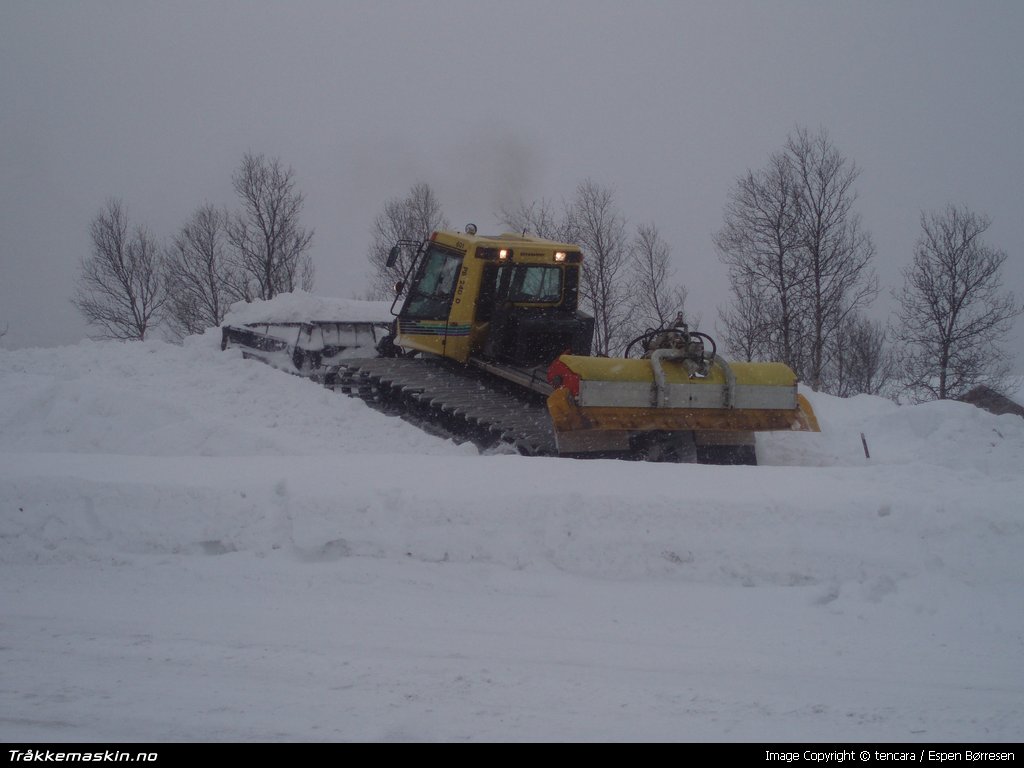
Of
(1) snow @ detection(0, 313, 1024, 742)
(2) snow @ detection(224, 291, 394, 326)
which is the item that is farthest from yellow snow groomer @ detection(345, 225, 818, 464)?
(2) snow @ detection(224, 291, 394, 326)

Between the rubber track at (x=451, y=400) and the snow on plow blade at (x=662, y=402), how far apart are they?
76cm

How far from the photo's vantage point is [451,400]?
441 inches

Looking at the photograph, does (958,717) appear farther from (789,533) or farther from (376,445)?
(376,445)

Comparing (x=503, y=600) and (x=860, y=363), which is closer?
(x=503, y=600)

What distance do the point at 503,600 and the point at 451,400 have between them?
5.68m

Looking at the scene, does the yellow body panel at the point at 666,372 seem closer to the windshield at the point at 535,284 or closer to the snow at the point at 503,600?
the snow at the point at 503,600

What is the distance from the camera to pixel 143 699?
14.0 feet

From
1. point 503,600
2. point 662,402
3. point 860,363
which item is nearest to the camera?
point 503,600

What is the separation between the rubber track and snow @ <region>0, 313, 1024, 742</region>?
8.08 feet

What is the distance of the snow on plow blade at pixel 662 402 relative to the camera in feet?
31.0

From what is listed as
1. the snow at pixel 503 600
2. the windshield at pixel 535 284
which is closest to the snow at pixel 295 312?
the windshield at pixel 535 284

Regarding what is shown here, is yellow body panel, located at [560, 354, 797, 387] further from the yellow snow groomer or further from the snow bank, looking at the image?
the snow bank

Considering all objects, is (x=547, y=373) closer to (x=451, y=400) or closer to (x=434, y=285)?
(x=451, y=400)

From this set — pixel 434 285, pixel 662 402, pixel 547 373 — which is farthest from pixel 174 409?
pixel 662 402
